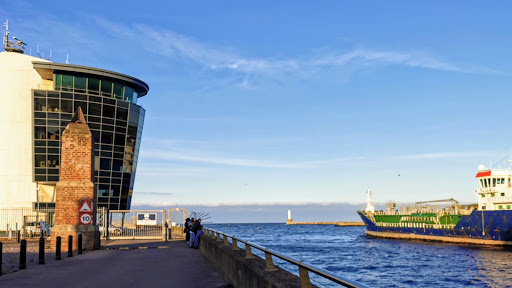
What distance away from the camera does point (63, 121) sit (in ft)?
199

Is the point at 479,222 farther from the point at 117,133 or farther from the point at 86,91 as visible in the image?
the point at 86,91

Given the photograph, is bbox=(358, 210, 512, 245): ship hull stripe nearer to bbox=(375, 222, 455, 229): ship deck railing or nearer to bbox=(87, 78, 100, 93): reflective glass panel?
bbox=(375, 222, 455, 229): ship deck railing

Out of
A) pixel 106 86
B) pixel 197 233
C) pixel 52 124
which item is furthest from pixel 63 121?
pixel 197 233

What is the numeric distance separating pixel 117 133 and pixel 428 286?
4457 cm

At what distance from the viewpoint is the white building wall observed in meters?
62.0

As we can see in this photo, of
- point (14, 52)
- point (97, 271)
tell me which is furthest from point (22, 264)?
point (14, 52)

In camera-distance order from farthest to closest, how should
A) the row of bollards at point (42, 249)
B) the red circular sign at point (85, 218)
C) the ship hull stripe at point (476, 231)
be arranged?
the ship hull stripe at point (476, 231)
the red circular sign at point (85, 218)
the row of bollards at point (42, 249)

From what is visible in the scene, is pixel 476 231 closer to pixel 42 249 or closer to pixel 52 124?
pixel 52 124

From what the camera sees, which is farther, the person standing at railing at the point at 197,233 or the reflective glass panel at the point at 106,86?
the reflective glass panel at the point at 106,86

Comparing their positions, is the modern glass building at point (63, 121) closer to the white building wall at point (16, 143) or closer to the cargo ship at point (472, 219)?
the white building wall at point (16, 143)

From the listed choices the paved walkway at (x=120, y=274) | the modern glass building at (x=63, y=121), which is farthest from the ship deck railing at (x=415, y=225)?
the paved walkway at (x=120, y=274)

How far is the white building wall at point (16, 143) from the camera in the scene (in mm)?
62031

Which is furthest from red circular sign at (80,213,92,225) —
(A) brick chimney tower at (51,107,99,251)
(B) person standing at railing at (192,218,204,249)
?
(B) person standing at railing at (192,218,204,249)

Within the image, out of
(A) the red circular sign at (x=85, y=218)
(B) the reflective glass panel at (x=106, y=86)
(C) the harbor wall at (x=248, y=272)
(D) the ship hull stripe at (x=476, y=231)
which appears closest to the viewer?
(C) the harbor wall at (x=248, y=272)
